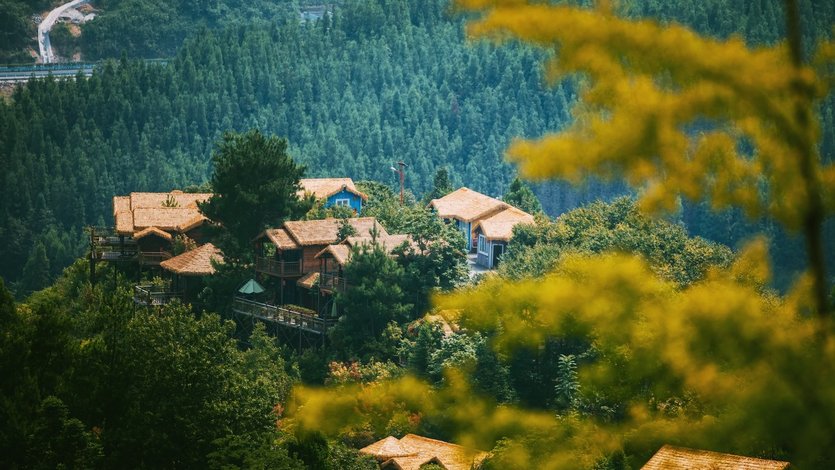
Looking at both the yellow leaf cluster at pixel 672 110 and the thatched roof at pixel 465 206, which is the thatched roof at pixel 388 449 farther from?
the thatched roof at pixel 465 206

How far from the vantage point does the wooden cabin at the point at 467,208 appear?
56219mm

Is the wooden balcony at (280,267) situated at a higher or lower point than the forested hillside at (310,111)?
higher

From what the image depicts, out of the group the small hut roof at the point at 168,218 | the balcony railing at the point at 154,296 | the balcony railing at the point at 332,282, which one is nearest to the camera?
the balcony railing at the point at 332,282

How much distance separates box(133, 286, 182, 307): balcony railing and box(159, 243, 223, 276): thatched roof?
2.57 ft

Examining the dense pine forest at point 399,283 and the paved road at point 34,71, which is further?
the paved road at point 34,71

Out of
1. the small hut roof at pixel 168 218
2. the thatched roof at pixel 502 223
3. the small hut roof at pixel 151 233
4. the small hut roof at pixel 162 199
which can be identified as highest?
the small hut roof at pixel 168 218

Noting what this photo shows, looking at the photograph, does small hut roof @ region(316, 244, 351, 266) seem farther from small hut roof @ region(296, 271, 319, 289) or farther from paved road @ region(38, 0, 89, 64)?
paved road @ region(38, 0, 89, 64)

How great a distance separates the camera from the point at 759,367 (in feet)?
17.9

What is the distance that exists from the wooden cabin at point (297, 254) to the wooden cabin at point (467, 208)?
1193 cm

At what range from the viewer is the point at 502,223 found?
176 feet

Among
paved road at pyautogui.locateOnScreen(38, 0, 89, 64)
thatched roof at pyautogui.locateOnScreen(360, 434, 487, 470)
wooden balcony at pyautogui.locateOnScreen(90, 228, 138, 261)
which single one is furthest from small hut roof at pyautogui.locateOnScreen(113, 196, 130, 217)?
paved road at pyautogui.locateOnScreen(38, 0, 89, 64)

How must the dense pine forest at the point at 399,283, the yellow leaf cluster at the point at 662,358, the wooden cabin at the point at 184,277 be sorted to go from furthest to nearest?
the wooden cabin at the point at 184,277
the dense pine forest at the point at 399,283
the yellow leaf cluster at the point at 662,358

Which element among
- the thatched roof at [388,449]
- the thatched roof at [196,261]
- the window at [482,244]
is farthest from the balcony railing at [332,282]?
the window at [482,244]

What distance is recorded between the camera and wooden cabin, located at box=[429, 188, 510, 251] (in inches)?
2213
